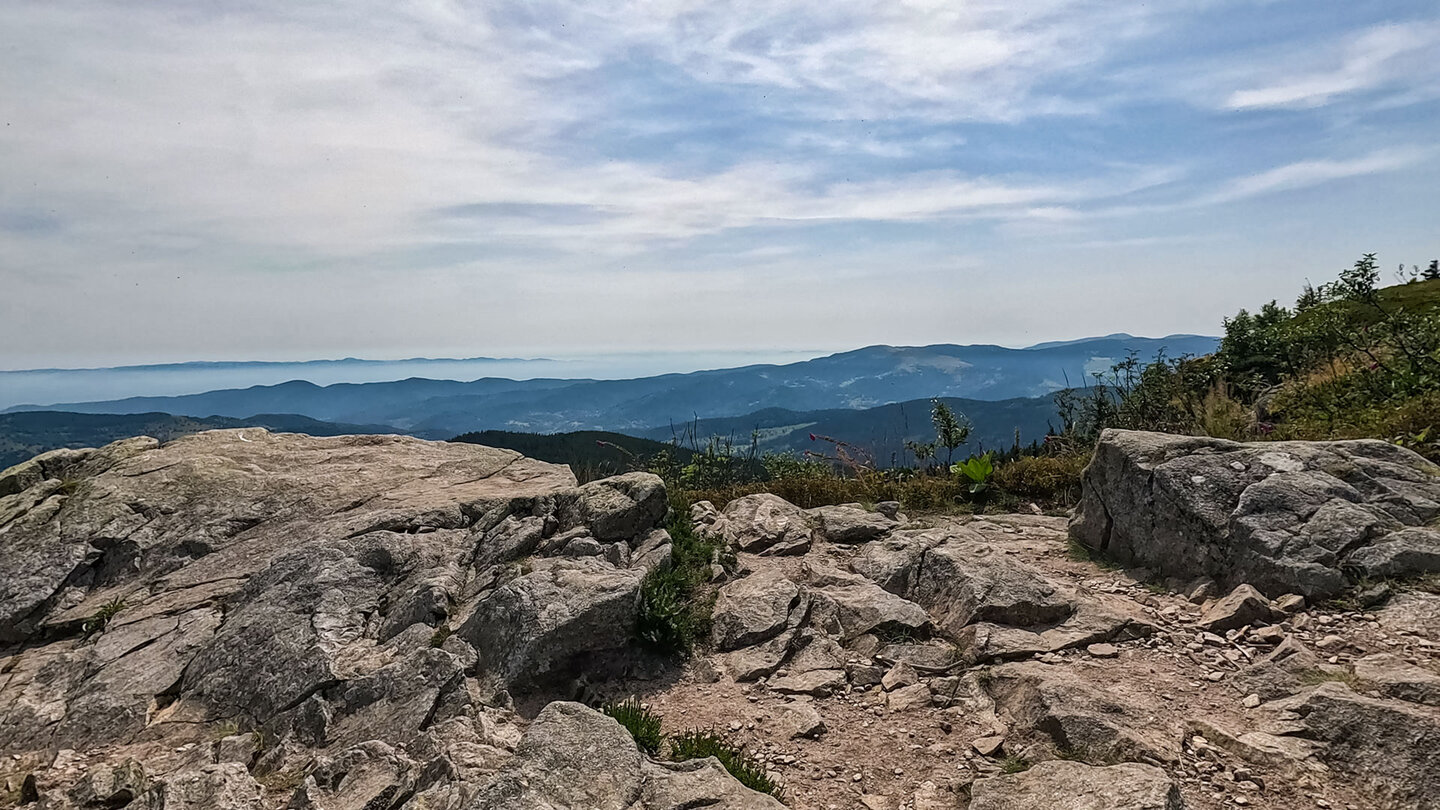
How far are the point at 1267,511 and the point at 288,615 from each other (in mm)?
11679

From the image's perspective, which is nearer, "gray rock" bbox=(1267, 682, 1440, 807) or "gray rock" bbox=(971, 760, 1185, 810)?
"gray rock" bbox=(971, 760, 1185, 810)

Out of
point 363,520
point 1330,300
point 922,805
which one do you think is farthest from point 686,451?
point 1330,300

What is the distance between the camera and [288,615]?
317 inches

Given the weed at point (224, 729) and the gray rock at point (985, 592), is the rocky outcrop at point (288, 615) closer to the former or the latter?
the weed at point (224, 729)

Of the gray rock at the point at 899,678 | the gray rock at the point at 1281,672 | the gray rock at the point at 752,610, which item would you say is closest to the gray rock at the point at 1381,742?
the gray rock at the point at 1281,672

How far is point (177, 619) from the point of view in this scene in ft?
28.2

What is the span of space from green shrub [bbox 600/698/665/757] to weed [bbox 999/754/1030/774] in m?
2.93

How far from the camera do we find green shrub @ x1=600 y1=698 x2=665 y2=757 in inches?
243

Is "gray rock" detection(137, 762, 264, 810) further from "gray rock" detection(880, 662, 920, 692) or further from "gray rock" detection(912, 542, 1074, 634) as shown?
"gray rock" detection(912, 542, 1074, 634)

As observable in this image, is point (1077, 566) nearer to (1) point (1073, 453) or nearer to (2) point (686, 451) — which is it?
(1) point (1073, 453)

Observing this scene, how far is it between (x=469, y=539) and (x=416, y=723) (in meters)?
3.75

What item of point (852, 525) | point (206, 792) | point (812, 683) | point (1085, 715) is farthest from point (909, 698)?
point (206, 792)

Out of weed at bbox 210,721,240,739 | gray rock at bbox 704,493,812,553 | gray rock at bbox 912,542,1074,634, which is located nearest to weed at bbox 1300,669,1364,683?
gray rock at bbox 912,542,1074,634

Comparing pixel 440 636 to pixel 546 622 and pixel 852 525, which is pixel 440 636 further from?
pixel 852 525
